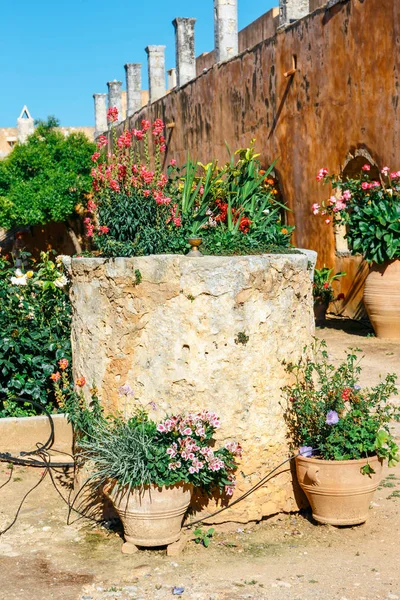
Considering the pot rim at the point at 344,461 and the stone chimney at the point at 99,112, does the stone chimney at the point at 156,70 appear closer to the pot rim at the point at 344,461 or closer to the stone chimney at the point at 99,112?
the stone chimney at the point at 99,112

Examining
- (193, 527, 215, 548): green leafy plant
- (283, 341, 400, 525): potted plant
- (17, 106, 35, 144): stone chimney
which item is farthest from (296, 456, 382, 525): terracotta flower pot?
(17, 106, 35, 144): stone chimney

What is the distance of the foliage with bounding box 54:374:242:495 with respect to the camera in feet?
13.7

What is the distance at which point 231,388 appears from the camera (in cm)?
442

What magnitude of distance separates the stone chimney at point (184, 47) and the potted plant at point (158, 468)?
13.7 metres

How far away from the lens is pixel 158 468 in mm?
4168

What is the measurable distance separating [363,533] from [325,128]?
783cm

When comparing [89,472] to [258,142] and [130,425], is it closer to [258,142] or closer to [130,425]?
[130,425]

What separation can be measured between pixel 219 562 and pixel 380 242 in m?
5.93

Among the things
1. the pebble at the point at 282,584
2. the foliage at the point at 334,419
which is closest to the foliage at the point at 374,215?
the foliage at the point at 334,419

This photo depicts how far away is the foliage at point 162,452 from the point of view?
4.17 m

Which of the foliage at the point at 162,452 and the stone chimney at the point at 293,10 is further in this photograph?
the stone chimney at the point at 293,10

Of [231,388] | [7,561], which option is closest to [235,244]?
[231,388]

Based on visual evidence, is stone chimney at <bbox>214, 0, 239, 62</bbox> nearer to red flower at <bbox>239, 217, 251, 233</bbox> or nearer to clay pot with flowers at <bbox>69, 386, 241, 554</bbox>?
red flower at <bbox>239, 217, 251, 233</bbox>

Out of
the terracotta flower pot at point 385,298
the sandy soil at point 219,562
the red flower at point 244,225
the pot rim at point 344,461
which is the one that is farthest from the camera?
the terracotta flower pot at point 385,298
